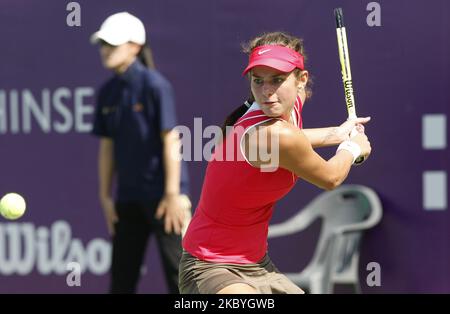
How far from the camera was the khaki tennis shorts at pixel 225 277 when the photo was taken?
3.26m

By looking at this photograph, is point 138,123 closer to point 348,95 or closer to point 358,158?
point 348,95

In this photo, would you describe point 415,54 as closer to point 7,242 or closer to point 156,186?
point 156,186

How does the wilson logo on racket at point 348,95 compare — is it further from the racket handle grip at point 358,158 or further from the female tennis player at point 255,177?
the female tennis player at point 255,177

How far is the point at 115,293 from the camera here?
5.27m

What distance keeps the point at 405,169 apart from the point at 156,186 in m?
1.47

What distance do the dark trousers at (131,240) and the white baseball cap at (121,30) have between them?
0.98 meters

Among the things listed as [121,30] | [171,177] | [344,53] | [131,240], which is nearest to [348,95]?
[344,53]

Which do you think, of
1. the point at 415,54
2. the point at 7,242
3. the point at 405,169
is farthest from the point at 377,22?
the point at 7,242

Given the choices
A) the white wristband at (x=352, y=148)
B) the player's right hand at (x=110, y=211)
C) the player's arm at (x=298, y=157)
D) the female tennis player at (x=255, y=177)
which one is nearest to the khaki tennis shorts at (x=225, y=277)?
the female tennis player at (x=255, y=177)

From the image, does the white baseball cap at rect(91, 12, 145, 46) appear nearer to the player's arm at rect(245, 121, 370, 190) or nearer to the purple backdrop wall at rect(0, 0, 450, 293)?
the purple backdrop wall at rect(0, 0, 450, 293)

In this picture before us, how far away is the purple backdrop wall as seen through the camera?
5.05 meters

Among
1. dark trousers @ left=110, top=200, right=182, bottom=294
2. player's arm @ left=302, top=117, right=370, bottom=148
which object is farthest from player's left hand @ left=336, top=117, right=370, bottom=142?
dark trousers @ left=110, top=200, right=182, bottom=294

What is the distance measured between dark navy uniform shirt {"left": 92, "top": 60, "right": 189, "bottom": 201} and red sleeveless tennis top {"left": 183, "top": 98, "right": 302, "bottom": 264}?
1845 millimetres

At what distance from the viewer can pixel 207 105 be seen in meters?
5.22
